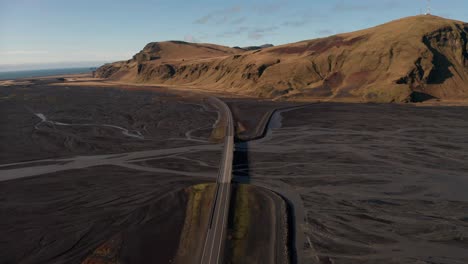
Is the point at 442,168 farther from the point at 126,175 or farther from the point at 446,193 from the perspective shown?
the point at 126,175

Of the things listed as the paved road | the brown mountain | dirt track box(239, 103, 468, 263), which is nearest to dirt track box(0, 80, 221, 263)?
the paved road

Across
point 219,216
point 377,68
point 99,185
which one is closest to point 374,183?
point 219,216

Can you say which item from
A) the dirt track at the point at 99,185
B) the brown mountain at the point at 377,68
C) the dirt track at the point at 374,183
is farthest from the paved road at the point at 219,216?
the brown mountain at the point at 377,68

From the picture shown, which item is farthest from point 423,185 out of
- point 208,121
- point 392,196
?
point 208,121

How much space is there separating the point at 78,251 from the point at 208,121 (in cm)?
5987

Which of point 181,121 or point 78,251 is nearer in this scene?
point 78,251

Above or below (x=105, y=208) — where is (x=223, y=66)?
above

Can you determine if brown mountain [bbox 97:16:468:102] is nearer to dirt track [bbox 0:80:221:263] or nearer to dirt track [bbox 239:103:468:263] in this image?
dirt track [bbox 239:103:468:263]

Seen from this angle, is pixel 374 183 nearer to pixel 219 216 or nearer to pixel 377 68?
pixel 219 216

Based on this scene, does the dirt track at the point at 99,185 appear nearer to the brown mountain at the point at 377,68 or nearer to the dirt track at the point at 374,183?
the dirt track at the point at 374,183

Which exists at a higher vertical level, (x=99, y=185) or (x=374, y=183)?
(x=99, y=185)

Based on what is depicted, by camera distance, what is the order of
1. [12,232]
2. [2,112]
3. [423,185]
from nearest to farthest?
[12,232] → [423,185] → [2,112]

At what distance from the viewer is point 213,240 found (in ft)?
103

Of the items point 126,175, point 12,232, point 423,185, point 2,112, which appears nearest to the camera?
point 12,232
